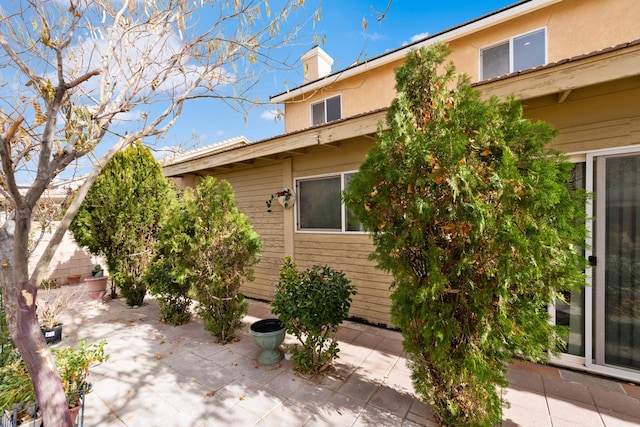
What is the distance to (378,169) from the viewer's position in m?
2.17

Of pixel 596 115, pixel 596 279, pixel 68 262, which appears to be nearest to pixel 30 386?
pixel 596 279

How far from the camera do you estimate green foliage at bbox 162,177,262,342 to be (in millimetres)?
3793

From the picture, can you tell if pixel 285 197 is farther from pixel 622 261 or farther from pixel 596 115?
pixel 622 261

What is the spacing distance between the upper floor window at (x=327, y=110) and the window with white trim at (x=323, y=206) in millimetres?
3592

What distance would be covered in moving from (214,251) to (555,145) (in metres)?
4.58

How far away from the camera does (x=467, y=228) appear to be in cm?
186

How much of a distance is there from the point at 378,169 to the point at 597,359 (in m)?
3.43

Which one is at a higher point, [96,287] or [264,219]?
Answer: [264,219]

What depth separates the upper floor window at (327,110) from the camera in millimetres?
7848

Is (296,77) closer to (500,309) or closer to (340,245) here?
(340,245)

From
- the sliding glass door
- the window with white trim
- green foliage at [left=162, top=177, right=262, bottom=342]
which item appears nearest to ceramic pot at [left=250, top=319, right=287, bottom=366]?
green foliage at [left=162, top=177, right=262, bottom=342]

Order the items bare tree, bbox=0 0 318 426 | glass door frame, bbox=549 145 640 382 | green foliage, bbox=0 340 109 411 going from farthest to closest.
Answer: glass door frame, bbox=549 145 640 382 < green foliage, bbox=0 340 109 411 < bare tree, bbox=0 0 318 426

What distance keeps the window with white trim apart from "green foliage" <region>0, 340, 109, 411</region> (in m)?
3.50

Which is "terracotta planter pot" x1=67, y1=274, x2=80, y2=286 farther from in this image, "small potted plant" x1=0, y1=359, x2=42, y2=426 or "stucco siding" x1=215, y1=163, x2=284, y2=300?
"small potted plant" x1=0, y1=359, x2=42, y2=426
